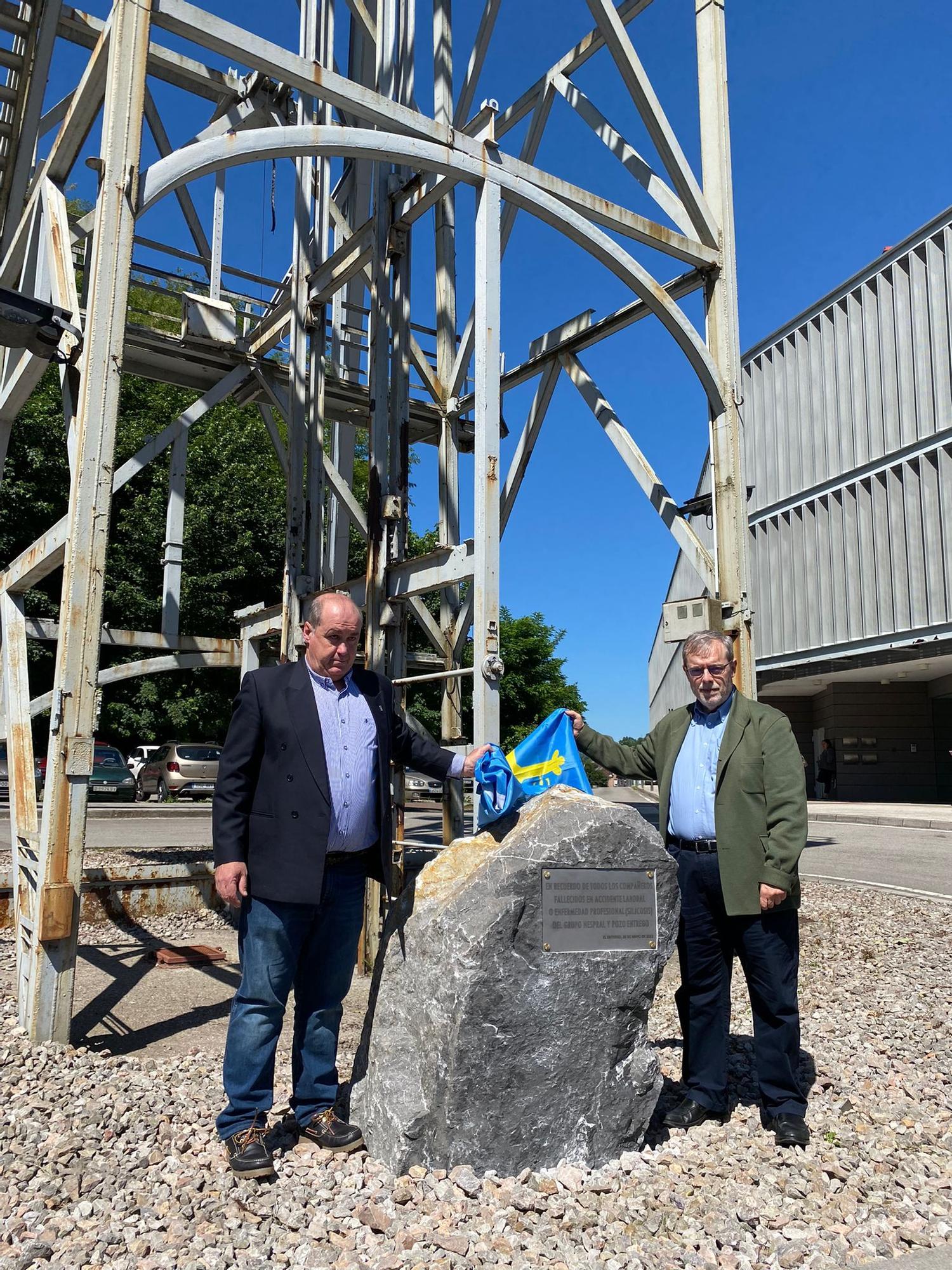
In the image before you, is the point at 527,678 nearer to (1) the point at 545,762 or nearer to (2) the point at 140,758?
(2) the point at 140,758

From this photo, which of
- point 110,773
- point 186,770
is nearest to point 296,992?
point 186,770

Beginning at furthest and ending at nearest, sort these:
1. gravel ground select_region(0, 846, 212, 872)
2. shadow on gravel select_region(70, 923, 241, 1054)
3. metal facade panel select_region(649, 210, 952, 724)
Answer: metal facade panel select_region(649, 210, 952, 724)
gravel ground select_region(0, 846, 212, 872)
shadow on gravel select_region(70, 923, 241, 1054)

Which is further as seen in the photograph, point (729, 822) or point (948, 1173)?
point (729, 822)

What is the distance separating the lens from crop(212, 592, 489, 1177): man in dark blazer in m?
3.13

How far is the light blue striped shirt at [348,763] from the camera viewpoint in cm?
329

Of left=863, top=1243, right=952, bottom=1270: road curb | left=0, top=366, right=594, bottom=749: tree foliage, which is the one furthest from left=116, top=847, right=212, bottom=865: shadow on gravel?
left=0, top=366, right=594, bottom=749: tree foliage

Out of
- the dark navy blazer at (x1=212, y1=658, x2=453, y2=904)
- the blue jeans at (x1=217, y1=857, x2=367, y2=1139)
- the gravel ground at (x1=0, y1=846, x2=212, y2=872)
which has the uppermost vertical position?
the dark navy blazer at (x1=212, y1=658, x2=453, y2=904)

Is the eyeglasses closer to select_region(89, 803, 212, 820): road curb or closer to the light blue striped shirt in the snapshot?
the light blue striped shirt

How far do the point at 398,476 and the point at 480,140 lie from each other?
6.75 feet

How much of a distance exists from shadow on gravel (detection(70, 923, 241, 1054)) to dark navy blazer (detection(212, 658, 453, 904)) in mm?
1747

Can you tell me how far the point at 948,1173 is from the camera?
127 inches

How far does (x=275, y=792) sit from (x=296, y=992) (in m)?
0.75

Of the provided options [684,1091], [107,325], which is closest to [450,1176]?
[684,1091]

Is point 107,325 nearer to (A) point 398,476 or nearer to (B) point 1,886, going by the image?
(A) point 398,476
